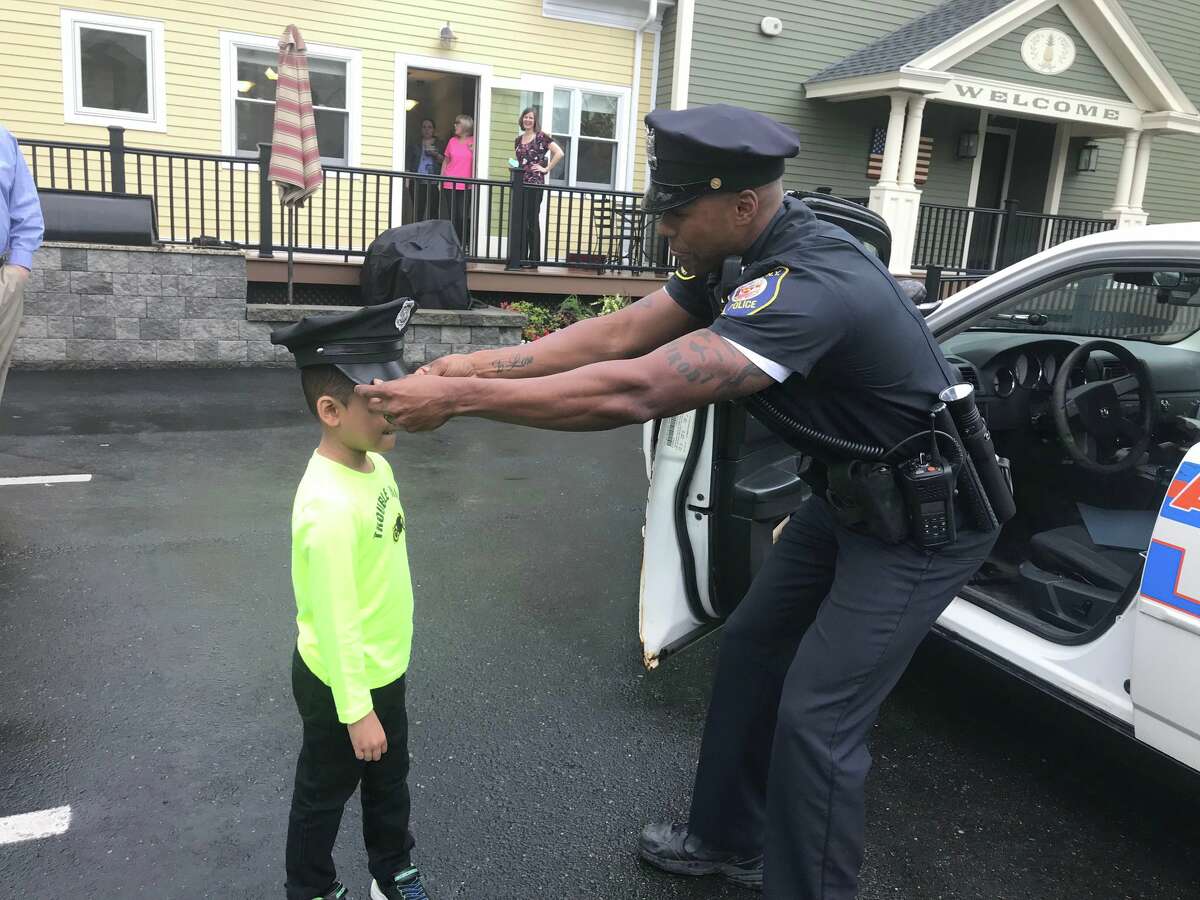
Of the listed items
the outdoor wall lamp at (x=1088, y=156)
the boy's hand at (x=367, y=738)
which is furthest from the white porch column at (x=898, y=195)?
the boy's hand at (x=367, y=738)

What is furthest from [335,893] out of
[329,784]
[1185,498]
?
[1185,498]

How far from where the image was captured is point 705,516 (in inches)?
122

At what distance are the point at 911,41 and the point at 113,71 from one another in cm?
1021

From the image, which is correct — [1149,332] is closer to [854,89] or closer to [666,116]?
[666,116]

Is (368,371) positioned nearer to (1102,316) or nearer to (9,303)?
(1102,316)

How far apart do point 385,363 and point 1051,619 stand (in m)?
2.41

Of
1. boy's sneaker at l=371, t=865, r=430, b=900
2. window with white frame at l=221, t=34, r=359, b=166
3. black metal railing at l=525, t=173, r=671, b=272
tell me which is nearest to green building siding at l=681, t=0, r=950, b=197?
black metal railing at l=525, t=173, r=671, b=272

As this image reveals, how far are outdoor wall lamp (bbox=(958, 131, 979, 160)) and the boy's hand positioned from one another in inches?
617

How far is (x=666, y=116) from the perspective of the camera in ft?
7.36

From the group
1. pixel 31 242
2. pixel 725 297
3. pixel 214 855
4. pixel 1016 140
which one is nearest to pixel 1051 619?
pixel 725 297

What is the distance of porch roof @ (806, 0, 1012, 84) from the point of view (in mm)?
13562

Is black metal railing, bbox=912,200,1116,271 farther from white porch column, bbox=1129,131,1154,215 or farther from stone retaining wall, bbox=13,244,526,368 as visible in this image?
stone retaining wall, bbox=13,244,526,368

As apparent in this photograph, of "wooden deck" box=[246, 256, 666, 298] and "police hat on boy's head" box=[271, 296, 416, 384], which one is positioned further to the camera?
"wooden deck" box=[246, 256, 666, 298]

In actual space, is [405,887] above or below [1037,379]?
below
